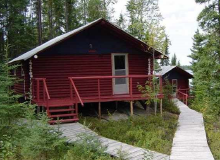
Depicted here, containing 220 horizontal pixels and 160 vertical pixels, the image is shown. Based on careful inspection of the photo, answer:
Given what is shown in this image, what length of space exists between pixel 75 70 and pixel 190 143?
6.99 meters

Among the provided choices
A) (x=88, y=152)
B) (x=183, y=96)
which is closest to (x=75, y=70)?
(x=88, y=152)

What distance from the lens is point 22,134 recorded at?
7188mm

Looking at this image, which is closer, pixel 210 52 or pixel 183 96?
pixel 210 52

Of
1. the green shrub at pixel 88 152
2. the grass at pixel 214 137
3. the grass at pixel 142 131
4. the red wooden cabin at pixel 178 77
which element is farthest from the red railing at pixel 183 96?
the green shrub at pixel 88 152

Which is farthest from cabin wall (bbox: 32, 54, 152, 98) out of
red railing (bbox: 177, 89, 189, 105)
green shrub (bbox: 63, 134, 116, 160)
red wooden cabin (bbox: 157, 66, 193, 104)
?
red wooden cabin (bbox: 157, 66, 193, 104)

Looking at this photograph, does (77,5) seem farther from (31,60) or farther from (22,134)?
(22,134)

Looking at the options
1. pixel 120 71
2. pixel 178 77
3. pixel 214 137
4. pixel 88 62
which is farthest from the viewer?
pixel 178 77

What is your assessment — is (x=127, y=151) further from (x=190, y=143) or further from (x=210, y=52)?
(x=210, y=52)

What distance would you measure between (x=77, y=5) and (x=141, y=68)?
76.9 ft

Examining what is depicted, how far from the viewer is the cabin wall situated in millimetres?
12828

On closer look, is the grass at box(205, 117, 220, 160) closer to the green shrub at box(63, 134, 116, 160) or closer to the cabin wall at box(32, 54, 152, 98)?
the green shrub at box(63, 134, 116, 160)

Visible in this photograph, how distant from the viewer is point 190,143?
26.1 feet

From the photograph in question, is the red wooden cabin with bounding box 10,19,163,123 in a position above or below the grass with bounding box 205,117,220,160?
above

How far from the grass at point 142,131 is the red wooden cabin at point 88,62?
1842 millimetres
